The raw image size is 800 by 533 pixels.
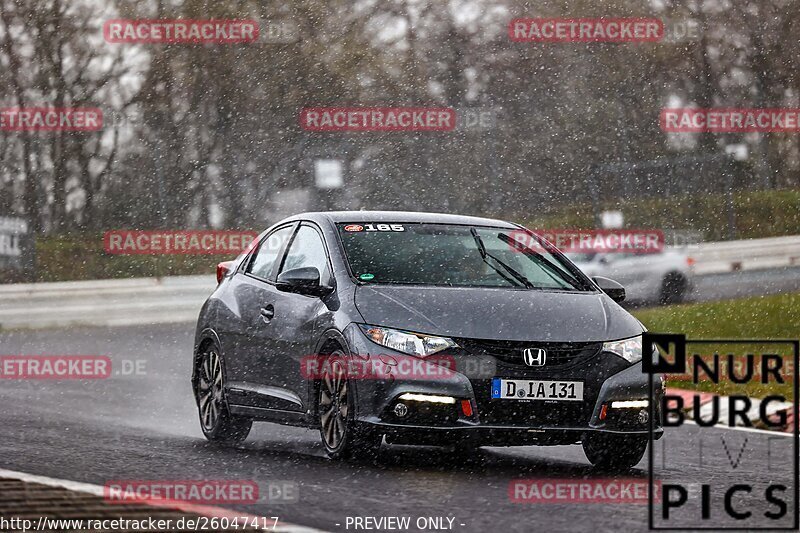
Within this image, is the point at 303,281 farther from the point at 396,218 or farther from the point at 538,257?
the point at 538,257

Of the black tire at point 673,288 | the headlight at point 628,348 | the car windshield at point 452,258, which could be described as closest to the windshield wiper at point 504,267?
the car windshield at point 452,258

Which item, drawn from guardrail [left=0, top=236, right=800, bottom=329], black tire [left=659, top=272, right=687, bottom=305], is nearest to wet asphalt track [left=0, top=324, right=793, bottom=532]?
guardrail [left=0, top=236, right=800, bottom=329]

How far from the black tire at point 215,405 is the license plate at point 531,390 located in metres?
2.35

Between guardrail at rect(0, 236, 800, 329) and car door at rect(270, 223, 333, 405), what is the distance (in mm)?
13681

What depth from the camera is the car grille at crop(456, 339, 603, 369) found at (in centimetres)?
816

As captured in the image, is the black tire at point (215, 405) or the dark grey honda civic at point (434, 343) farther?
the black tire at point (215, 405)

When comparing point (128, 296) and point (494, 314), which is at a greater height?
point (128, 296)

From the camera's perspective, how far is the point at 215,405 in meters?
10.2

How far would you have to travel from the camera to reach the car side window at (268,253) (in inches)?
395

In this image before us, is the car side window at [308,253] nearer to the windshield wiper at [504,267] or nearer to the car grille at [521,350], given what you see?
the windshield wiper at [504,267]

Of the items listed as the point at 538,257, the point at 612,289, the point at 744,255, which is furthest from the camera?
the point at 744,255

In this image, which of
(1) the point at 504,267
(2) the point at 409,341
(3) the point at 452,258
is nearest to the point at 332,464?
(2) the point at 409,341

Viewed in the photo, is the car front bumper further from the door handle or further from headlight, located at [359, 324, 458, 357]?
the door handle

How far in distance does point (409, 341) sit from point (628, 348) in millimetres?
1205
